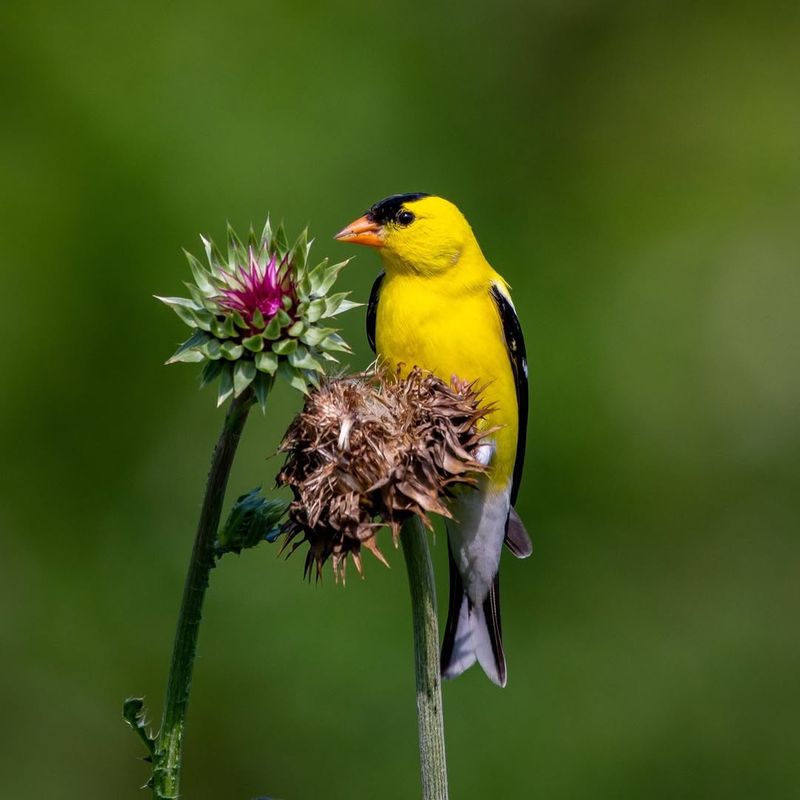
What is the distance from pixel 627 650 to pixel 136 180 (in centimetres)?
303

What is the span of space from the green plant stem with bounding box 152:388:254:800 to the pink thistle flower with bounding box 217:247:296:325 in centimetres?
36

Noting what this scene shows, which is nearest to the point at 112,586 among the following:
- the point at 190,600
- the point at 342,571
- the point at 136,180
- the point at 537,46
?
the point at 136,180

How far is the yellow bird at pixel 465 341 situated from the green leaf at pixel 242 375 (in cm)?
122

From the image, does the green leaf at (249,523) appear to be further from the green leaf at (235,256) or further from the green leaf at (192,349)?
the green leaf at (235,256)

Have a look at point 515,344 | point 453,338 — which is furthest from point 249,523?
point 515,344

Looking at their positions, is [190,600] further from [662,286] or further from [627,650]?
[662,286]

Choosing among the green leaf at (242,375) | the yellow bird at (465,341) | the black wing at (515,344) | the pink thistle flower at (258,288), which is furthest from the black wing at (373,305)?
the green leaf at (242,375)

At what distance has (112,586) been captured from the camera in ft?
15.9

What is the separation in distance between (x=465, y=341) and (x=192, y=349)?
1328mm

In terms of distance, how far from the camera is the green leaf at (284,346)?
233 centimetres

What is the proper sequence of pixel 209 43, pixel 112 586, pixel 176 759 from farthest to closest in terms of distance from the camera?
pixel 209 43, pixel 112 586, pixel 176 759

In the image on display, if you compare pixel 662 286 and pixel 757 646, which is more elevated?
pixel 662 286

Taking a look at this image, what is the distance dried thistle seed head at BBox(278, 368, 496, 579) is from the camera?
2561 millimetres

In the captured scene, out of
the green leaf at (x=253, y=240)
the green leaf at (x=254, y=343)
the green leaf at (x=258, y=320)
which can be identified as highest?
the green leaf at (x=253, y=240)
